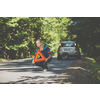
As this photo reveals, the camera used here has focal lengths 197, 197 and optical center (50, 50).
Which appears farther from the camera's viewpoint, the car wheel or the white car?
the car wheel

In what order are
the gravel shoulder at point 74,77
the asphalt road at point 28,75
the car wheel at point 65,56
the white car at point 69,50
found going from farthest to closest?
1. the car wheel at point 65,56
2. the white car at point 69,50
3. the asphalt road at point 28,75
4. the gravel shoulder at point 74,77

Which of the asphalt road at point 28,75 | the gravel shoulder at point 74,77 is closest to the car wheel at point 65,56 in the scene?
the asphalt road at point 28,75

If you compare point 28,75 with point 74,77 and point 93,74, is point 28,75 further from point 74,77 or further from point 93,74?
point 93,74

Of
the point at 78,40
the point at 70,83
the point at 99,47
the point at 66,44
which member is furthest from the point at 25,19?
the point at 70,83

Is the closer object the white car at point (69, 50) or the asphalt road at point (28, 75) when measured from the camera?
the asphalt road at point (28, 75)

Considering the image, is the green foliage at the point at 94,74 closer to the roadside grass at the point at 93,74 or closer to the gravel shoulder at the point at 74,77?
the roadside grass at the point at 93,74

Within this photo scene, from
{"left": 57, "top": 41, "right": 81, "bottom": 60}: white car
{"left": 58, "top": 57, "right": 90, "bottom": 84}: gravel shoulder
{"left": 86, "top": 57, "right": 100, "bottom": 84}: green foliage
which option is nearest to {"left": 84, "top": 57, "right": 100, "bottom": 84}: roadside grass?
{"left": 86, "top": 57, "right": 100, "bottom": 84}: green foliage

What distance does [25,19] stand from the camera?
20609mm

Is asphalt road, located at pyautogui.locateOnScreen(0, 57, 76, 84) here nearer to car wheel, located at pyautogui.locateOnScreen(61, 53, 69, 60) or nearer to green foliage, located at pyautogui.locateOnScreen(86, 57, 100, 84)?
green foliage, located at pyautogui.locateOnScreen(86, 57, 100, 84)

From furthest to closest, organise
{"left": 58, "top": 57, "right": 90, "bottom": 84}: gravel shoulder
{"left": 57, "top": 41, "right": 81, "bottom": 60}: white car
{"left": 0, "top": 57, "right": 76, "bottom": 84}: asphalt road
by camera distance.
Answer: {"left": 57, "top": 41, "right": 81, "bottom": 60}: white car, {"left": 0, "top": 57, "right": 76, "bottom": 84}: asphalt road, {"left": 58, "top": 57, "right": 90, "bottom": 84}: gravel shoulder

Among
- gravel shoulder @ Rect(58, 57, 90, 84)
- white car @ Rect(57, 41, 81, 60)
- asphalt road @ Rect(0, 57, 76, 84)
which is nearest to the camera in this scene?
gravel shoulder @ Rect(58, 57, 90, 84)

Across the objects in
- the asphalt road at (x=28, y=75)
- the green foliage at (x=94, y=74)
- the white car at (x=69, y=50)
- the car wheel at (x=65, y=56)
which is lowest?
the green foliage at (x=94, y=74)
